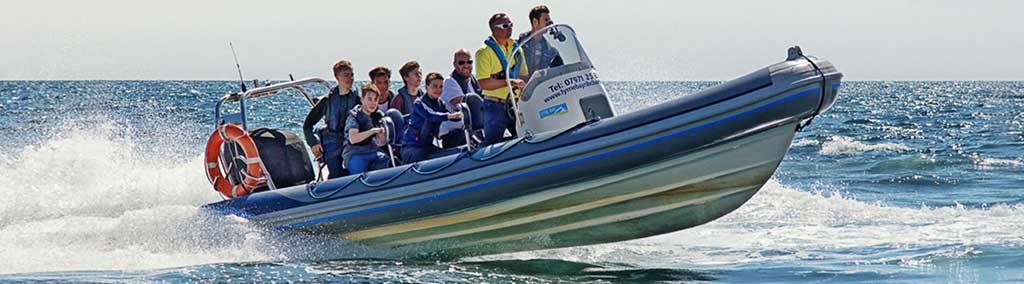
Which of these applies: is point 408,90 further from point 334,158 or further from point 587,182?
point 587,182

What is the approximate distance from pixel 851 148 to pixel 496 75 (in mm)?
11011

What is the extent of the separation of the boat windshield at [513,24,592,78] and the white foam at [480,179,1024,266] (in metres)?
1.27

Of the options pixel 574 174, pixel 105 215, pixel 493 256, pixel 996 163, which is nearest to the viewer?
pixel 574 174

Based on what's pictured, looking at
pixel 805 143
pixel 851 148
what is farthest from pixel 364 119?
pixel 805 143

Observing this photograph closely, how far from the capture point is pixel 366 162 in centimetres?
729

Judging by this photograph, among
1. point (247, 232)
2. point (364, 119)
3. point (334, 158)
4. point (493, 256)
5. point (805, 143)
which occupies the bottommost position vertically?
point (493, 256)

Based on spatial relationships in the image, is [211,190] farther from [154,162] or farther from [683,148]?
[683,148]

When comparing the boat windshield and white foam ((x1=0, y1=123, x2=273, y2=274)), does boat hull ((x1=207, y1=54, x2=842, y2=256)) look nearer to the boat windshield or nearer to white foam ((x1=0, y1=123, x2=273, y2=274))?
white foam ((x1=0, y1=123, x2=273, y2=274))

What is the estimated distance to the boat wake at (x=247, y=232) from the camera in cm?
722

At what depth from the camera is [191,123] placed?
27.6m

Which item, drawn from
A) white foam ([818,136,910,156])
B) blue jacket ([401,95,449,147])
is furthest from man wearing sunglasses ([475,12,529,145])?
white foam ([818,136,910,156])

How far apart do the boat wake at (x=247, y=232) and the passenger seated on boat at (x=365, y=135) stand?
493mm

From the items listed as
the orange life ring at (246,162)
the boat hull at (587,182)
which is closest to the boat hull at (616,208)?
the boat hull at (587,182)

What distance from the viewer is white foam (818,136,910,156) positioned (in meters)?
16.5
